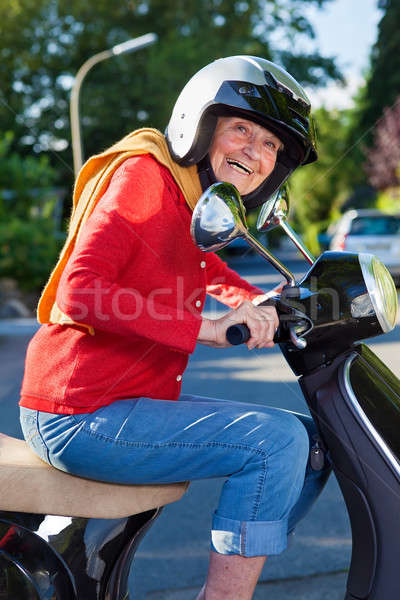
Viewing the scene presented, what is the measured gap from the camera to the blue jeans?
1.48m

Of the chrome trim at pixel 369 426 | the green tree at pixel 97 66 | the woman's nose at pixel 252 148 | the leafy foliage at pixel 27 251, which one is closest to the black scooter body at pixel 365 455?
the chrome trim at pixel 369 426

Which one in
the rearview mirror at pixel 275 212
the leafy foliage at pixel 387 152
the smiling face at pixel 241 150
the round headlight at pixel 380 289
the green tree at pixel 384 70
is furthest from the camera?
the green tree at pixel 384 70

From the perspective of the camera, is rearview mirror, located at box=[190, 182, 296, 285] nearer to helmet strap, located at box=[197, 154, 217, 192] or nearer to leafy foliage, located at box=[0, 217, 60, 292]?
helmet strap, located at box=[197, 154, 217, 192]

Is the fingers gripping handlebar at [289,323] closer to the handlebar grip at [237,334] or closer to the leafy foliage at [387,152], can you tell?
the handlebar grip at [237,334]

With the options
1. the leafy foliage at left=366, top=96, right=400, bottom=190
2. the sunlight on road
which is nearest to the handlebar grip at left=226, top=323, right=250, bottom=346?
the sunlight on road

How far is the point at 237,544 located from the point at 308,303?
0.55 meters

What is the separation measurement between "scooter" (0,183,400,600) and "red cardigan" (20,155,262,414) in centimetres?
16

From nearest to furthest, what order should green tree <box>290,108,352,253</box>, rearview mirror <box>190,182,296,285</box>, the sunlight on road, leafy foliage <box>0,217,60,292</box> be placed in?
rearview mirror <box>190,182,296,285</box> < the sunlight on road < leafy foliage <box>0,217,60,292</box> < green tree <box>290,108,352,253</box>

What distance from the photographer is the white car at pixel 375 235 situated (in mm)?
12461

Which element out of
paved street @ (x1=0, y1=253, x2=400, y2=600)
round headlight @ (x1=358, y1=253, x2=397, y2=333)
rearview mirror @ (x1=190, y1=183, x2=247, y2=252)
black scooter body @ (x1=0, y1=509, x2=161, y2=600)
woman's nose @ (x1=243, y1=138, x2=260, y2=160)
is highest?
woman's nose @ (x1=243, y1=138, x2=260, y2=160)

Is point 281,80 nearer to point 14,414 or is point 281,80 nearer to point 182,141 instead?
point 182,141

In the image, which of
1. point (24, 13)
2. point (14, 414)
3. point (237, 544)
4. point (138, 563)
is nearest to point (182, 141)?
point (237, 544)

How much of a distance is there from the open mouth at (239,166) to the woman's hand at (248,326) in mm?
463

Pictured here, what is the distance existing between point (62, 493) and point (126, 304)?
449 mm
